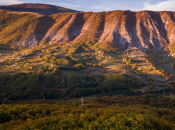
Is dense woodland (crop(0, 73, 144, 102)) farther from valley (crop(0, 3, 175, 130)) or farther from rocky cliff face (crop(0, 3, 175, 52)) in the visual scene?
rocky cliff face (crop(0, 3, 175, 52))

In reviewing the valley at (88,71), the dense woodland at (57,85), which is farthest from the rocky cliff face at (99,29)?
the dense woodland at (57,85)

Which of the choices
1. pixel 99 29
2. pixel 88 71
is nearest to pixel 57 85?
pixel 88 71

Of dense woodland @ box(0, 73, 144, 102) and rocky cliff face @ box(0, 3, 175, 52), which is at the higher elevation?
rocky cliff face @ box(0, 3, 175, 52)

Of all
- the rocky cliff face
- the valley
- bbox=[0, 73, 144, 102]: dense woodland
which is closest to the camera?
the valley

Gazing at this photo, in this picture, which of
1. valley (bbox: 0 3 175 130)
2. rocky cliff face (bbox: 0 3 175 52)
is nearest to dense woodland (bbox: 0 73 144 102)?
valley (bbox: 0 3 175 130)

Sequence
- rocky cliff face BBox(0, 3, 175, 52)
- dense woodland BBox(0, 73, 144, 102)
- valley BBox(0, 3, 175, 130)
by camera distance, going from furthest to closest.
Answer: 1. rocky cliff face BBox(0, 3, 175, 52)
2. dense woodland BBox(0, 73, 144, 102)
3. valley BBox(0, 3, 175, 130)

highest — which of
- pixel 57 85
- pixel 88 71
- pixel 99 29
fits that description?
pixel 99 29

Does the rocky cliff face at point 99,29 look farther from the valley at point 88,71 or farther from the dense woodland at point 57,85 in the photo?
the dense woodland at point 57,85

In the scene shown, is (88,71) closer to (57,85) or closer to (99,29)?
(57,85)
